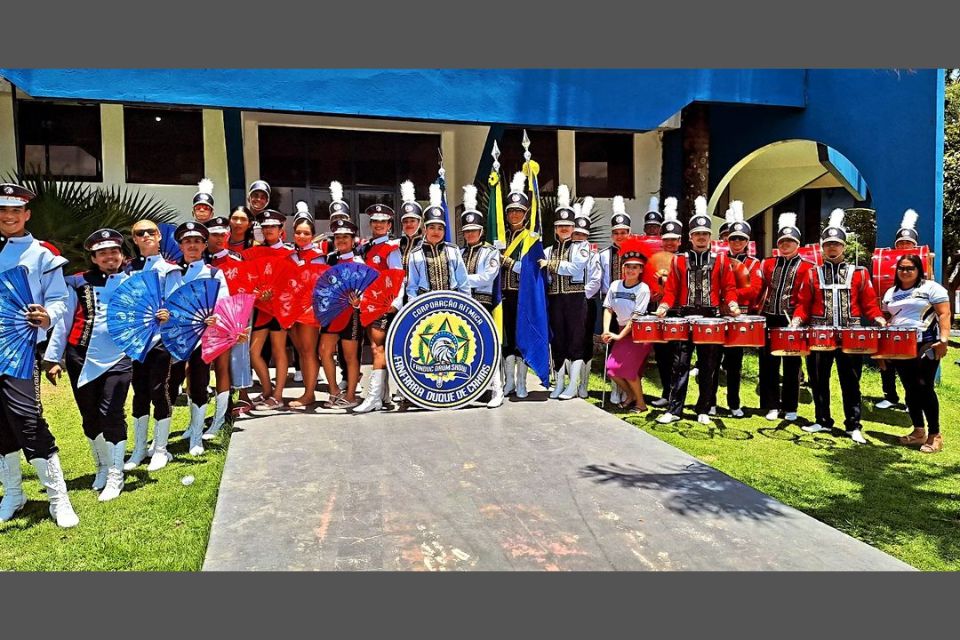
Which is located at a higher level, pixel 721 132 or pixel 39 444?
pixel 721 132

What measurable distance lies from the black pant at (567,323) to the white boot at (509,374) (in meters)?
0.48

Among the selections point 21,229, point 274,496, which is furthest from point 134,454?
point 21,229

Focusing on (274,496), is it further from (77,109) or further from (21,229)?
(77,109)

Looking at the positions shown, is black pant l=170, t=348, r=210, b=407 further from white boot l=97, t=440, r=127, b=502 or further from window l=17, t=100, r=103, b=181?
window l=17, t=100, r=103, b=181

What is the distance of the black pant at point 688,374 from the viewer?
7086 mm

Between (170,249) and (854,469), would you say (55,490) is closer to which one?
(170,249)

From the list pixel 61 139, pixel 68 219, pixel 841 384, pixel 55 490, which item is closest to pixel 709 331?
pixel 841 384

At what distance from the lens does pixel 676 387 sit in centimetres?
711

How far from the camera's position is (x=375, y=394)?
Result: 7004mm

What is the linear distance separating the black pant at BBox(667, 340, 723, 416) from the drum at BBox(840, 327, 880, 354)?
1229 mm

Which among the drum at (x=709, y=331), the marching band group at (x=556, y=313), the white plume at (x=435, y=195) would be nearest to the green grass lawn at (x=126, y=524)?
the marching band group at (x=556, y=313)

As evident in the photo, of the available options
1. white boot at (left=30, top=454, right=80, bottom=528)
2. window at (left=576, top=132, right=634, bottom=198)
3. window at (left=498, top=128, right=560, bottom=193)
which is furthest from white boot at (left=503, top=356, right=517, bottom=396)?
window at (left=576, top=132, right=634, bottom=198)

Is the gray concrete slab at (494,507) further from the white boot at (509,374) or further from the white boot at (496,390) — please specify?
the white boot at (509,374)

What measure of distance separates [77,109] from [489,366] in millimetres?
8438
